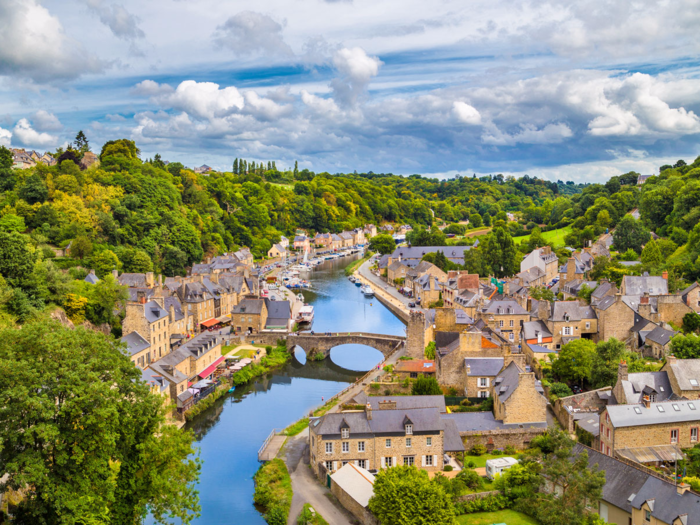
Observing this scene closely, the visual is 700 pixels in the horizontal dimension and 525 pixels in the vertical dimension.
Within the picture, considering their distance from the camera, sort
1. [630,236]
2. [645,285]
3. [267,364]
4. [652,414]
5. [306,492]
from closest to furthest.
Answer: [306,492] → [652,414] → [267,364] → [645,285] → [630,236]

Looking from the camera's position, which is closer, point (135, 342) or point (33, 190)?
point (135, 342)

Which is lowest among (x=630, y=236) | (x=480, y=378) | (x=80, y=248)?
(x=480, y=378)

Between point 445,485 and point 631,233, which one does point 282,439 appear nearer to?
point 445,485

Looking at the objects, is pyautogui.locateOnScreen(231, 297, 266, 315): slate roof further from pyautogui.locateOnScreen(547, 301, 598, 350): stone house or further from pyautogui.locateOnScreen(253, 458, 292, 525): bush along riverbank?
pyautogui.locateOnScreen(547, 301, 598, 350): stone house

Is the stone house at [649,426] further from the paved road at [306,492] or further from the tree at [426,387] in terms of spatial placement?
the paved road at [306,492]

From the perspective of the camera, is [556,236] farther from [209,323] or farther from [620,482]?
[620,482]

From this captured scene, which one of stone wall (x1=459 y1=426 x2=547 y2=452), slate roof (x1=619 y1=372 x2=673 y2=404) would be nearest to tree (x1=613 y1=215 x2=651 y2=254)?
slate roof (x1=619 y1=372 x2=673 y2=404)

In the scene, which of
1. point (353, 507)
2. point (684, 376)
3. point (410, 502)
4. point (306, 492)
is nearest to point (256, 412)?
point (306, 492)

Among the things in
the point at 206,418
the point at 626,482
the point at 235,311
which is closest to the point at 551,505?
the point at 626,482
